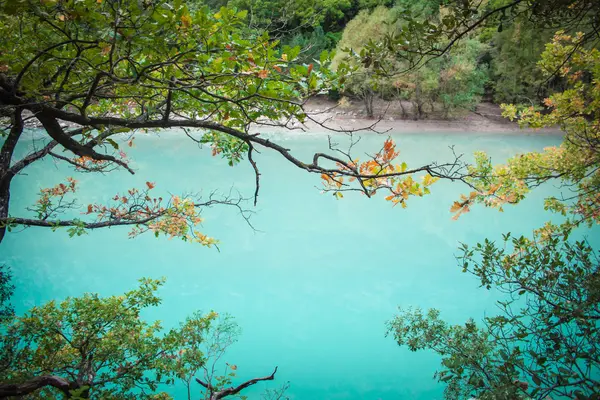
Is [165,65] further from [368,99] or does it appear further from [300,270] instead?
[368,99]

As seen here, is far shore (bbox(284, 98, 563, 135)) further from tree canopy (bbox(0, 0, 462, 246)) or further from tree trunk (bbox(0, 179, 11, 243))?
tree canopy (bbox(0, 0, 462, 246))

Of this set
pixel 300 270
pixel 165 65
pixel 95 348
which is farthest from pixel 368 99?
pixel 165 65

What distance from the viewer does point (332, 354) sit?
5.34 metres

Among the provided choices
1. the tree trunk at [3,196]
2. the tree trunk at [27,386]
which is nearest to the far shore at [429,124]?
the tree trunk at [3,196]

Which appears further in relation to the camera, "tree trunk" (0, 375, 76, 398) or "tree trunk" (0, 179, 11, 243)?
"tree trunk" (0, 179, 11, 243)

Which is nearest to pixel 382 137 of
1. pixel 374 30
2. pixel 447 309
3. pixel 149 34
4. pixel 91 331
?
pixel 374 30

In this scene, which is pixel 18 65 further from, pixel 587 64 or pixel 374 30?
pixel 374 30

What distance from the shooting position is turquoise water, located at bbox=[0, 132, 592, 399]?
527 centimetres

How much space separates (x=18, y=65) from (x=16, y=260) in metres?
6.16

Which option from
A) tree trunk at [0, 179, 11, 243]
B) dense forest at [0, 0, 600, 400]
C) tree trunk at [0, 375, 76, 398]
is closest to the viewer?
dense forest at [0, 0, 600, 400]

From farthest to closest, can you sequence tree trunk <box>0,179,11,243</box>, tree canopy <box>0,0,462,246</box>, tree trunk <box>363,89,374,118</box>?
tree trunk <box>363,89,374,118</box>
tree trunk <box>0,179,11,243</box>
tree canopy <box>0,0,462,246</box>

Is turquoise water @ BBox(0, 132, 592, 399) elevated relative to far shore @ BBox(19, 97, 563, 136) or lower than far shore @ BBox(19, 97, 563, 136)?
lower

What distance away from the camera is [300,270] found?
22.9ft

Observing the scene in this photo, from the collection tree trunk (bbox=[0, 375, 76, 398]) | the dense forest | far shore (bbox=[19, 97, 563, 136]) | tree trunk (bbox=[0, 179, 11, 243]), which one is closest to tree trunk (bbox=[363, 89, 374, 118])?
far shore (bbox=[19, 97, 563, 136])
